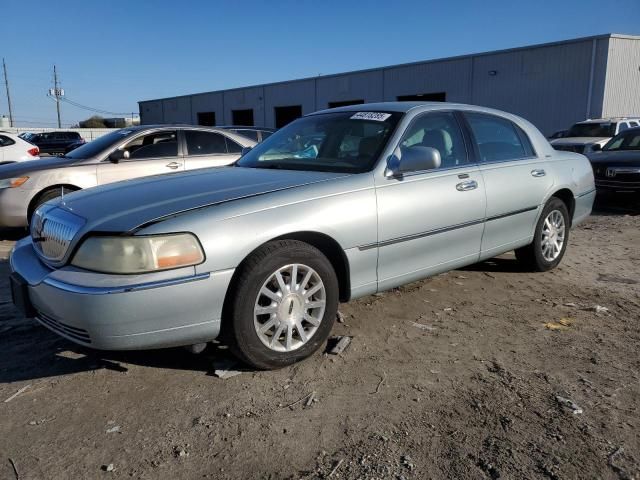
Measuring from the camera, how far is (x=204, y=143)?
304 inches

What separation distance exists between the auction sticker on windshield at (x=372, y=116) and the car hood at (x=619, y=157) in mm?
7160

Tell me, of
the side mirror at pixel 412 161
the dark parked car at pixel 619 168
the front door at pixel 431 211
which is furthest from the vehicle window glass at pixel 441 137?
the dark parked car at pixel 619 168

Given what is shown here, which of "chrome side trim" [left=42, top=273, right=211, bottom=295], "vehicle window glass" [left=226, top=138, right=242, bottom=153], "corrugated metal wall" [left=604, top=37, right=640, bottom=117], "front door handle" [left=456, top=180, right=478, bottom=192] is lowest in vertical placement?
"chrome side trim" [left=42, top=273, right=211, bottom=295]

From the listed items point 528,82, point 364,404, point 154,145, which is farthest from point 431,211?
point 528,82

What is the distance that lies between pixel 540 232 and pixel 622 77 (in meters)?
20.6

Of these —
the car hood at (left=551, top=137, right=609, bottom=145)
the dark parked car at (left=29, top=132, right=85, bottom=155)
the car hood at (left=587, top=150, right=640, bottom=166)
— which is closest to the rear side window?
the car hood at (left=587, top=150, right=640, bottom=166)

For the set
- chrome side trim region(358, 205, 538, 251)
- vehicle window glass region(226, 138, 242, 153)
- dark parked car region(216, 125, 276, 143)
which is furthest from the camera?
dark parked car region(216, 125, 276, 143)

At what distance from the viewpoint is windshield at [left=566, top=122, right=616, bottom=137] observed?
578 inches

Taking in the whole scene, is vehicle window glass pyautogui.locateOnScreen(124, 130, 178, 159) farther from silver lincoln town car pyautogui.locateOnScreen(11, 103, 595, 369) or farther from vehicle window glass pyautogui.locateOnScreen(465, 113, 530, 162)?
vehicle window glass pyautogui.locateOnScreen(465, 113, 530, 162)

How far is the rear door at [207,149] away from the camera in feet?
24.7

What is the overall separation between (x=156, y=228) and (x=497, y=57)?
2477 cm

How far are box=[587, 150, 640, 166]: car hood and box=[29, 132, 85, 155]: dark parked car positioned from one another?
2477cm

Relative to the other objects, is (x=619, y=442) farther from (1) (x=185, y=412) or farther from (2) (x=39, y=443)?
(2) (x=39, y=443)

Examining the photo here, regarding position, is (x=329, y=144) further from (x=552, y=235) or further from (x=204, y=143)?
(x=204, y=143)
